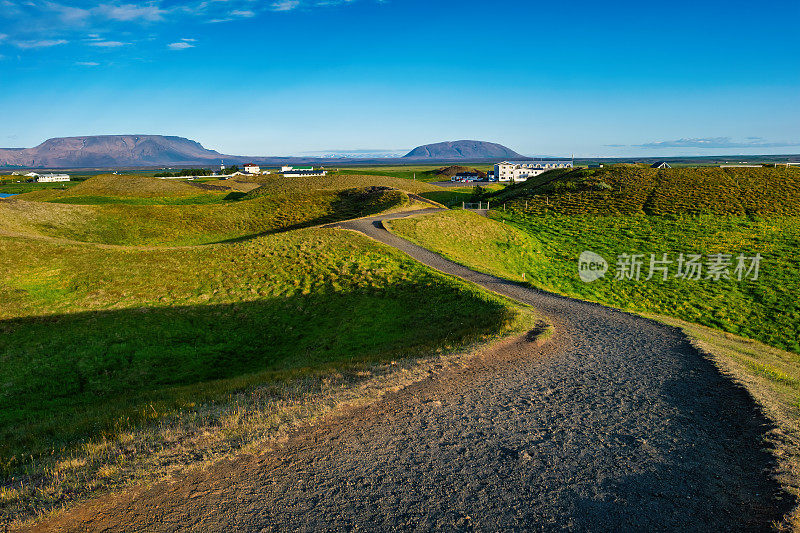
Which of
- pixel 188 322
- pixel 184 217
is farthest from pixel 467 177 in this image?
pixel 188 322

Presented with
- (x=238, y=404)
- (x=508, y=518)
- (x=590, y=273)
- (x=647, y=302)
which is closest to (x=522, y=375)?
(x=508, y=518)

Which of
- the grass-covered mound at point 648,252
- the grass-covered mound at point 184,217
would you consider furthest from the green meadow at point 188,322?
the grass-covered mound at point 648,252

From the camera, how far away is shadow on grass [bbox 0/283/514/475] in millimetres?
17516

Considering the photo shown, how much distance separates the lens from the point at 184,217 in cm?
6519

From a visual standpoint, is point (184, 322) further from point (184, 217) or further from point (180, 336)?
point (184, 217)

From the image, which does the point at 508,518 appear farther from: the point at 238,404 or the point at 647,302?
the point at 647,302

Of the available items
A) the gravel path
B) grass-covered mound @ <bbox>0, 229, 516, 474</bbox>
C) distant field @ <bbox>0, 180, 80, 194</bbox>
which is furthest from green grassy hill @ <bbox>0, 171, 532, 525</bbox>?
distant field @ <bbox>0, 180, 80, 194</bbox>

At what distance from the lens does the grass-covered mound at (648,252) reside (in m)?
33.8

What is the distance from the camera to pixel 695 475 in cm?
992

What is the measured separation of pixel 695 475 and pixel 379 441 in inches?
317

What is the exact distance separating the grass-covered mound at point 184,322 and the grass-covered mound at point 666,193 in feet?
156

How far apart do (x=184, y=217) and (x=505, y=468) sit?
223ft

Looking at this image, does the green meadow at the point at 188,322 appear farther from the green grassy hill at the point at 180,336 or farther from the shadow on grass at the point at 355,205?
the shadow on grass at the point at 355,205

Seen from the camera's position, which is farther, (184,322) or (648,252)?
(648,252)
